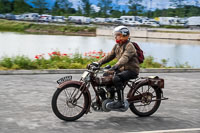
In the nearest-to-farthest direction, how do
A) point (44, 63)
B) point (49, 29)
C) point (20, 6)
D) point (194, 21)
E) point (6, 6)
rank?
point (44, 63) → point (49, 29) → point (194, 21) → point (20, 6) → point (6, 6)

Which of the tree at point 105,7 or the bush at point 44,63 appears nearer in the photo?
the bush at point 44,63

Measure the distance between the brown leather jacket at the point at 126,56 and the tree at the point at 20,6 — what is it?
14993 centimetres

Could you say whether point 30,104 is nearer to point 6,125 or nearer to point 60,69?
point 6,125

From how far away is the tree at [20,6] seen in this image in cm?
15262

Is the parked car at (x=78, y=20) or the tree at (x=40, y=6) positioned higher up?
the tree at (x=40, y=6)

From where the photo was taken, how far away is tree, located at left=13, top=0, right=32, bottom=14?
15262 centimetres

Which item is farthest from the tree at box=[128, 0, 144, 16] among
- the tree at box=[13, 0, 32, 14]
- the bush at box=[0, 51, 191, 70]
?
the bush at box=[0, 51, 191, 70]

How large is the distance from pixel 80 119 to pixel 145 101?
4.40ft

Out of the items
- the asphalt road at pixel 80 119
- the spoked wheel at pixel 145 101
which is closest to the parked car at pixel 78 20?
the asphalt road at pixel 80 119

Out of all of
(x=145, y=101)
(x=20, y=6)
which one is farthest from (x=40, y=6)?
(x=145, y=101)

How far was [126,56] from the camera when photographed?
6617 millimetres

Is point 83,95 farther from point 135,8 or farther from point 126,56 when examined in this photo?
point 135,8

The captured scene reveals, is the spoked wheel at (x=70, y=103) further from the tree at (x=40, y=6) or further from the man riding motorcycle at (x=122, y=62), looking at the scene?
the tree at (x=40, y=6)

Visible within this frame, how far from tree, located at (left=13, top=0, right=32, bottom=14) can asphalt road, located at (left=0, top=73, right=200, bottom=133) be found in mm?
147043
